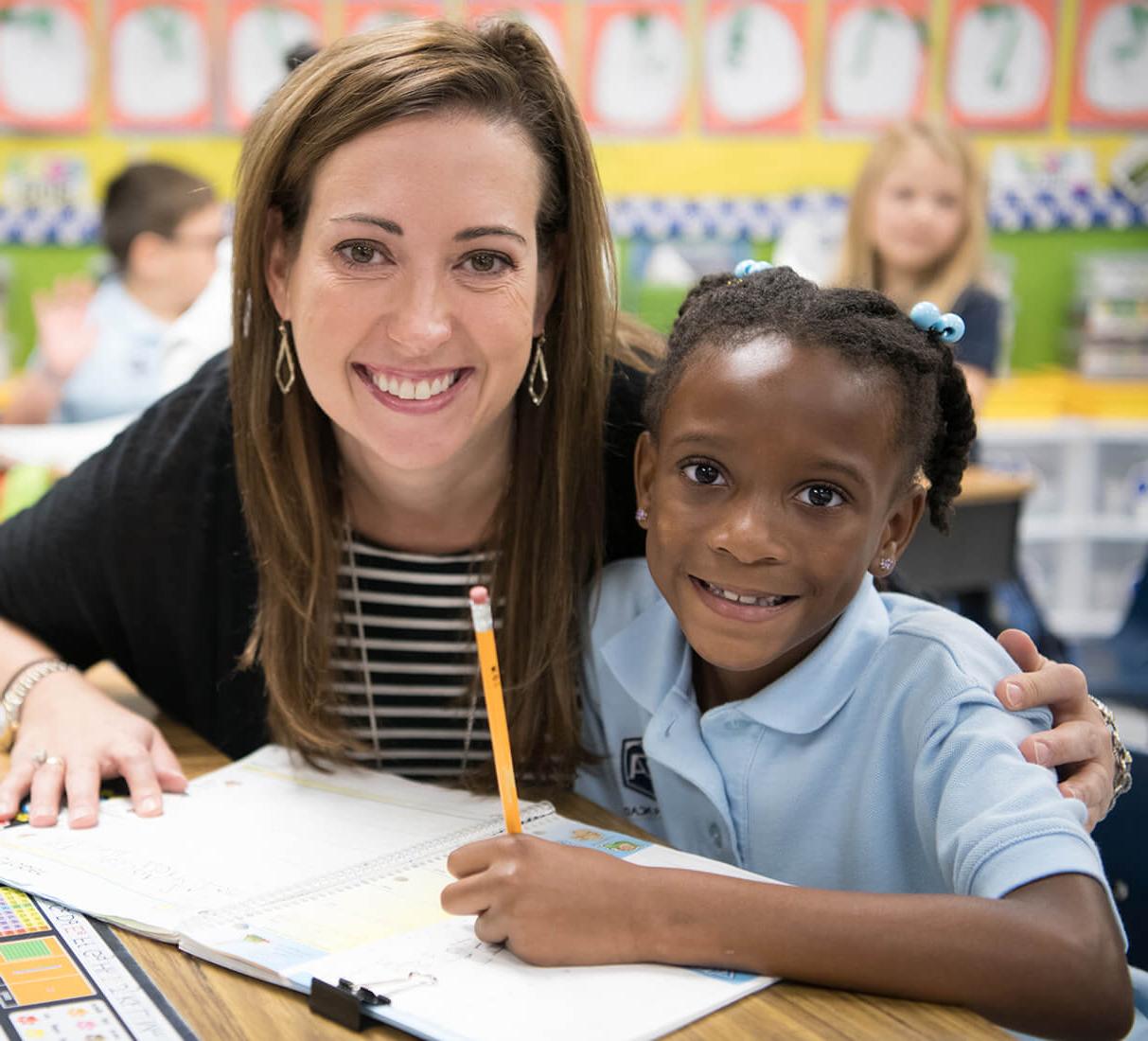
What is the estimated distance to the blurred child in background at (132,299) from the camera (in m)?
3.97

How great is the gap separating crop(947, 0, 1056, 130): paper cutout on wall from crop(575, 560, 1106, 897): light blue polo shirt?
13.2 ft

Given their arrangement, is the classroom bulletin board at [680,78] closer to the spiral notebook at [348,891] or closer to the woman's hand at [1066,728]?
the spiral notebook at [348,891]

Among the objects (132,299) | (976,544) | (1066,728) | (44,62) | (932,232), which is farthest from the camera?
(44,62)

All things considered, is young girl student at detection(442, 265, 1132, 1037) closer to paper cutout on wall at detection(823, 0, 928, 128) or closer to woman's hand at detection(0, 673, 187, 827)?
woman's hand at detection(0, 673, 187, 827)

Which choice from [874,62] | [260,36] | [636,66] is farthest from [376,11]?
[874,62]

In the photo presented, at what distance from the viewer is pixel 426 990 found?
855 mm

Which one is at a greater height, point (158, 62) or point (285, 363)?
point (158, 62)

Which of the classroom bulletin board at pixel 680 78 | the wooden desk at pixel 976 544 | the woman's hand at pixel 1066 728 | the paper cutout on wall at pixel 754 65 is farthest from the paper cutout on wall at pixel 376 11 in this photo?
the woman's hand at pixel 1066 728

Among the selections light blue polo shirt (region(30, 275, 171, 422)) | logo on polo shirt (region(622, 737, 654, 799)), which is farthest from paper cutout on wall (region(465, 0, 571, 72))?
logo on polo shirt (region(622, 737, 654, 799))

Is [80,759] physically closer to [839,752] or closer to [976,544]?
[839,752]

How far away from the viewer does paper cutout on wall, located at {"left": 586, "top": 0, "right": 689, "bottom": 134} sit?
15.0ft

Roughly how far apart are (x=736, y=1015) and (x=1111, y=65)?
473 cm

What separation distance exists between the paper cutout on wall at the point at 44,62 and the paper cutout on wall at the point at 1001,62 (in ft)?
9.25

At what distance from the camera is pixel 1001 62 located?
4.82 metres
